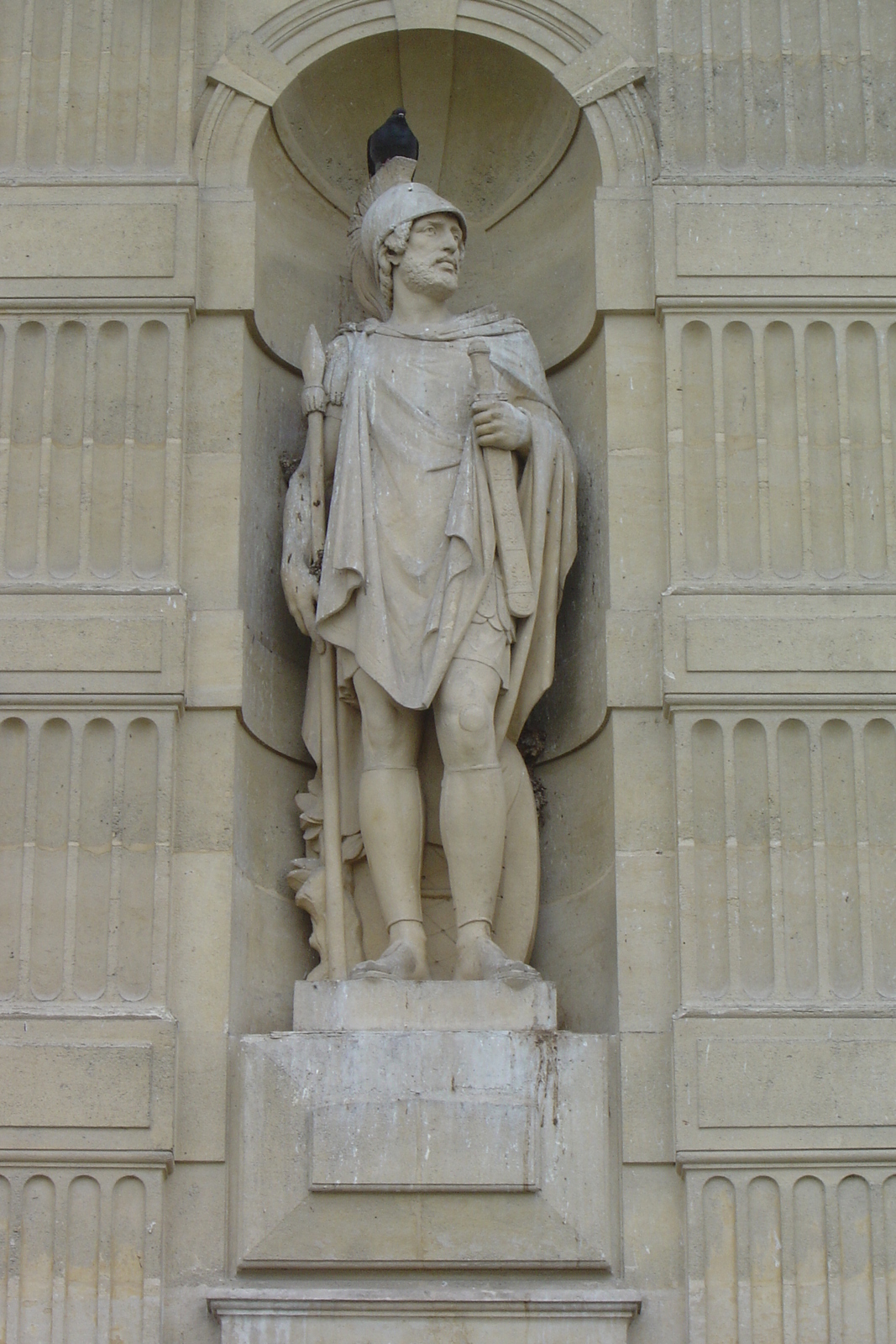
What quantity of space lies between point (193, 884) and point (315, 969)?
0.68m

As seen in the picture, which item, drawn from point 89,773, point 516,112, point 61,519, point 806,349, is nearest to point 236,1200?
point 89,773

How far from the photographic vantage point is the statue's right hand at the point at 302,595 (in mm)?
9469

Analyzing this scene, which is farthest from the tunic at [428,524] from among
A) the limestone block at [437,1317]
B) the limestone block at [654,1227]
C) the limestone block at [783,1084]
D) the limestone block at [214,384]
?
the limestone block at [437,1317]

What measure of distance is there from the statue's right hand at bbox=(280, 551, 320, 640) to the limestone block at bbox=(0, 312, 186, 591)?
0.48m

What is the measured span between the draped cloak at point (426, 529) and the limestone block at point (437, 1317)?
195 cm

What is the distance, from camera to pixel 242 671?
9.27m

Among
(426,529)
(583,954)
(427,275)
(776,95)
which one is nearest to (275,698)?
(426,529)

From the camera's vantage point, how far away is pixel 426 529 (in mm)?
9359

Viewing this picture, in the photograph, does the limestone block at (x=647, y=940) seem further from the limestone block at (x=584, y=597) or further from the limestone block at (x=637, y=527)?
the limestone block at (x=637, y=527)

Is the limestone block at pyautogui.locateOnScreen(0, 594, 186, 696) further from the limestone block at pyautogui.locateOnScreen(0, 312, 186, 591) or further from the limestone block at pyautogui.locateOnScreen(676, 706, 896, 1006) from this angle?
the limestone block at pyautogui.locateOnScreen(676, 706, 896, 1006)

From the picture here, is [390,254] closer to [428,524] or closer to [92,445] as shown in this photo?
[428,524]

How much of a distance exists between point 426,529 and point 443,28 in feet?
7.73

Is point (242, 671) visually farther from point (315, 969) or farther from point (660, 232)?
point (660, 232)

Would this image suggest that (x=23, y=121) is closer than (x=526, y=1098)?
No
